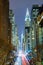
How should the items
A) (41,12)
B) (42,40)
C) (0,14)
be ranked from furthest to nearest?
(41,12), (0,14), (42,40)

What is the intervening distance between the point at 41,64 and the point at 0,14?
48.5ft

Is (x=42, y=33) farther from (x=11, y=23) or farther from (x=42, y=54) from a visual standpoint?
(x=11, y=23)

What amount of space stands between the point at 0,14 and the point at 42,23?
16.2 ft

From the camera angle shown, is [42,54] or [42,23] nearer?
[42,54]

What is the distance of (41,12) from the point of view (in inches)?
1294

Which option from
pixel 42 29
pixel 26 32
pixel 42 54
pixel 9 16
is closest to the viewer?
pixel 42 54

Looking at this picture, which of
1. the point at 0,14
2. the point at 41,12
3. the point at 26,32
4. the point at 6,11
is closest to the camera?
the point at 0,14

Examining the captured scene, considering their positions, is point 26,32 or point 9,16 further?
point 26,32

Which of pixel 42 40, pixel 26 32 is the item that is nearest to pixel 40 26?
pixel 42 40

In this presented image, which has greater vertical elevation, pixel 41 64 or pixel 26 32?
pixel 41 64

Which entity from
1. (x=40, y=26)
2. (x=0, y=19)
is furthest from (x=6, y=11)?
(x=40, y=26)

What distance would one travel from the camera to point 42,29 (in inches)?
1089

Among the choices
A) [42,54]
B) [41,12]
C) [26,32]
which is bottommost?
[26,32]

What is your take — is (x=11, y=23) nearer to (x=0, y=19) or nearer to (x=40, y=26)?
(x=0, y=19)
